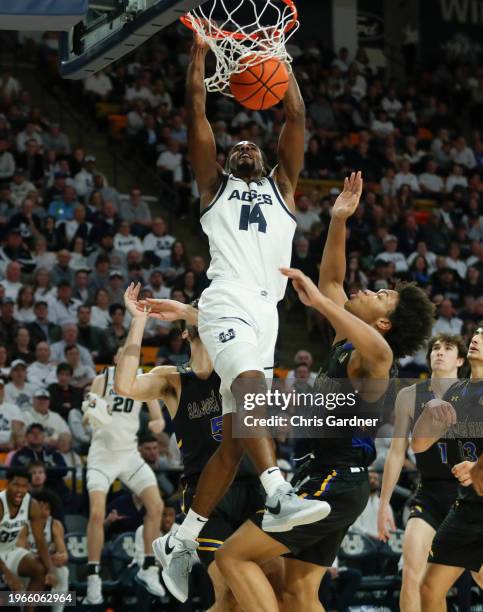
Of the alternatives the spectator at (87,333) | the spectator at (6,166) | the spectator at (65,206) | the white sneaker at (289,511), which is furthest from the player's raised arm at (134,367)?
the spectator at (6,166)

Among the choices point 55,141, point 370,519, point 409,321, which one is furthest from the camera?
point 55,141

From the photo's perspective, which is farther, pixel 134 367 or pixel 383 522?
pixel 383 522

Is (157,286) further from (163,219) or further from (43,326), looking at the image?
(163,219)

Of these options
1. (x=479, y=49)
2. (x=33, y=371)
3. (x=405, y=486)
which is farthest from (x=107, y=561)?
(x=479, y=49)

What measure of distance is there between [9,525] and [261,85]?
5.40 m

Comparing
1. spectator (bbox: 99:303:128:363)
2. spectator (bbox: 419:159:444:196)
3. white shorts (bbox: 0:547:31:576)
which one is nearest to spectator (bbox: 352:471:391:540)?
spectator (bbox: 99:303:128:363)

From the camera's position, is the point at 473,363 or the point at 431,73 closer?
the point at 473,363

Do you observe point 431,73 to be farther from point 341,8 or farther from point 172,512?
point 172,512

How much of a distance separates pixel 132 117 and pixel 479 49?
1114 centimetres

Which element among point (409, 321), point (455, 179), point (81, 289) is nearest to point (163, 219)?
point (81, 289)

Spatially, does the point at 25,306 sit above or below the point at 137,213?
below

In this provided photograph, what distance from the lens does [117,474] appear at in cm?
1088

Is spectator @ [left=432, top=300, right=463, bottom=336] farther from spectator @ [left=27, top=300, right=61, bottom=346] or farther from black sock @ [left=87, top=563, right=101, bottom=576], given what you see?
black sock @ [left=87, top=563, right=101, bottom=576]

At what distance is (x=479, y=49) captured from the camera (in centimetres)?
2566
